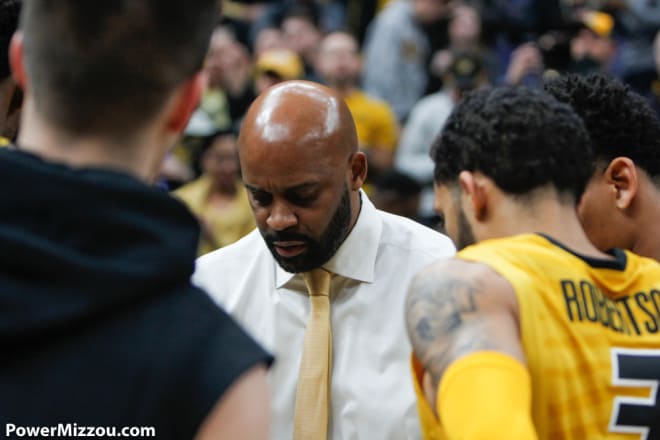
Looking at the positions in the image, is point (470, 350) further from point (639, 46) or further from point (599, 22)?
point (599, 22)

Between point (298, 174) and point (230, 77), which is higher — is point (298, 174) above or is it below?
above

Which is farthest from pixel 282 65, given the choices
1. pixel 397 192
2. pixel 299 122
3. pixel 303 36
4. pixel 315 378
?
pixel 315 378

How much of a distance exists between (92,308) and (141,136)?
280mm

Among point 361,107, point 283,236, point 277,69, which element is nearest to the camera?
point 283,236

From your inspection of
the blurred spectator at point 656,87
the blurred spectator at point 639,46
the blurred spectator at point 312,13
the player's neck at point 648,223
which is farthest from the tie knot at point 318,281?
the blurred spectator at point 312,13

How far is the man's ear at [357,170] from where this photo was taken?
3.45 metres

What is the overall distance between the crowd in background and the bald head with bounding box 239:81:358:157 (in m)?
4.54

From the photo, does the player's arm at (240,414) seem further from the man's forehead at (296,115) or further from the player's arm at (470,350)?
the man's forehead at (296,115)

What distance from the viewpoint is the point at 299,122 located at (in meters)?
3.33

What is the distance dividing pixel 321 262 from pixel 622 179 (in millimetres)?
970

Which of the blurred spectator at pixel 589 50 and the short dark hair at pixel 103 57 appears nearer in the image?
the short dark hair at pixel 103 57

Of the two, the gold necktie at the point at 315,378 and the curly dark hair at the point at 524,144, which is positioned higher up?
the curly dark hair at the point at 524,144

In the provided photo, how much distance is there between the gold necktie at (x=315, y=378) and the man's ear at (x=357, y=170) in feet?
1.43

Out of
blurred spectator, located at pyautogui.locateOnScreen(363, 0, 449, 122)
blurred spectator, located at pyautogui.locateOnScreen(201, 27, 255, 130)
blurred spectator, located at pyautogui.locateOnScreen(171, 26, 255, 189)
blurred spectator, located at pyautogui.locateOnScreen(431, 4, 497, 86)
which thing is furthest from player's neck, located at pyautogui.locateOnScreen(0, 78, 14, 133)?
blurred spectator, located at pyautogui.locateOnScreen(363, 0, 449, 122)
